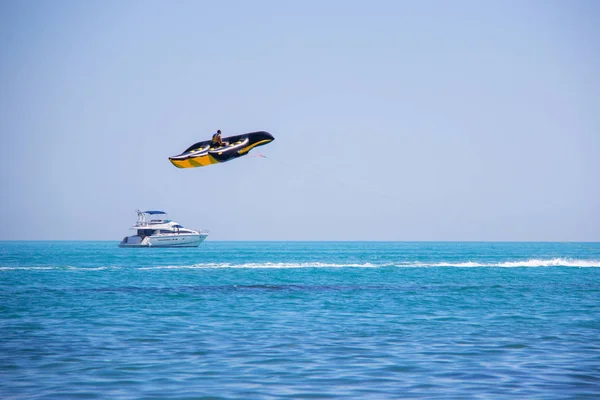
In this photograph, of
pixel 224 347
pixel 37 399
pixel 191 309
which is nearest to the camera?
pixel 37 399

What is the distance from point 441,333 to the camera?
17922mm

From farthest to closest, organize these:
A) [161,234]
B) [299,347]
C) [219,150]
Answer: [161,234], [219,150], [299,347]

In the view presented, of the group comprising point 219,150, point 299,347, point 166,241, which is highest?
point 219,150

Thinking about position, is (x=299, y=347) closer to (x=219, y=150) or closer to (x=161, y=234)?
(x=219, y=150)

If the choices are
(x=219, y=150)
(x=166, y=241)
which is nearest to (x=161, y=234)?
(x=166, y=241)

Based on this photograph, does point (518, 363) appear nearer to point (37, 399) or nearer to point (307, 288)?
point (37, 399)

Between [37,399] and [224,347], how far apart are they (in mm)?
5370

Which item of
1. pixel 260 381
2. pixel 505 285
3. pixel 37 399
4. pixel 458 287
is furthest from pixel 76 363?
pixel 505 285

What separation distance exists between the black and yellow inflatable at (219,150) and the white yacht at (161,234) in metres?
79.9

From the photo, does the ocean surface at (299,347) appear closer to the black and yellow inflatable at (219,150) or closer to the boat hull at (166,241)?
the black and yellow inflatable at (219,150)

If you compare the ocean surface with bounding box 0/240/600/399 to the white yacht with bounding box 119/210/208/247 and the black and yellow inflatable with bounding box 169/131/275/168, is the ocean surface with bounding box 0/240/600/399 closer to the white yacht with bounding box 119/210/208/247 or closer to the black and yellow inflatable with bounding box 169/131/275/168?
the black and yellow inflatable with bounding box 169/131/275/168

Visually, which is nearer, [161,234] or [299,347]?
[299,347]

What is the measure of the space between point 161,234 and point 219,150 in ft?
268

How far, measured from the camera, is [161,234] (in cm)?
10856
